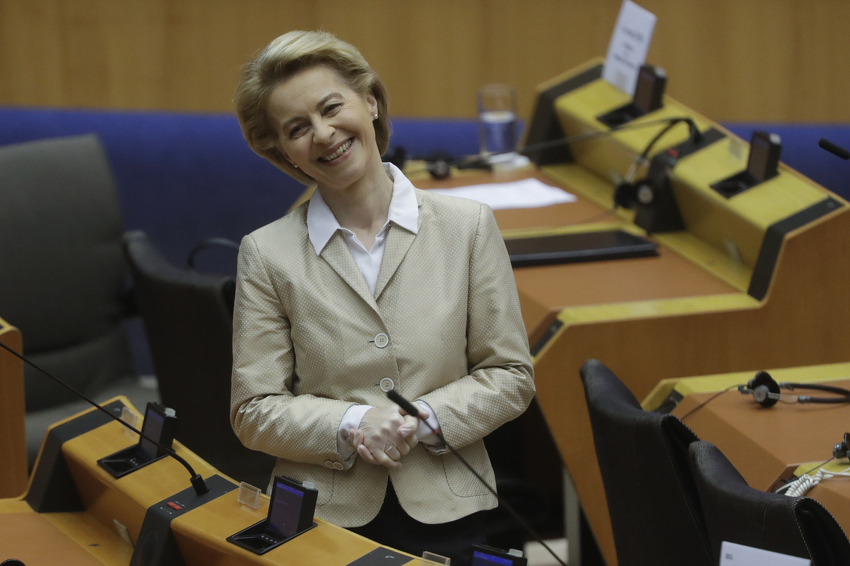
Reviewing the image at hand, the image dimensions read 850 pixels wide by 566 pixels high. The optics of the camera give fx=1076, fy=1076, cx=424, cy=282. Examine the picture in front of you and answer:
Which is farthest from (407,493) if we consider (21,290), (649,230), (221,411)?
(21,290)

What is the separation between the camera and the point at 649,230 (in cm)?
271

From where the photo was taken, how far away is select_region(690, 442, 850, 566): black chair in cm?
120

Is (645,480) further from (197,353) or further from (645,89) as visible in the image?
(645,89)

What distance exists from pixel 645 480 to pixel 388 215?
55 cm

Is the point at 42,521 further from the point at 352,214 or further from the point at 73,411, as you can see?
the point at 73,411

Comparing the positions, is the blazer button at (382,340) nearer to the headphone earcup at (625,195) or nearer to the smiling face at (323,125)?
the smiling face at (323,125)

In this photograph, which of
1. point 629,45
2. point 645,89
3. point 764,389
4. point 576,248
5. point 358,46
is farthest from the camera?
point 358,46

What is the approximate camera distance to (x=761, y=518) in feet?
4.12

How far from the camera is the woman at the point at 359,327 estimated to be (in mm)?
1495

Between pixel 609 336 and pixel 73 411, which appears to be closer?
pixel 609 336

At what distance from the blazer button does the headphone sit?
0.68 meters

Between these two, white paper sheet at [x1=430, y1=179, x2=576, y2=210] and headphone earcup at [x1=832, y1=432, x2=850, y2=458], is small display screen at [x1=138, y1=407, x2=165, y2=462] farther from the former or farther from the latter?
white paper sheet at [x1=430, y1=179, x2=576, y2=210]

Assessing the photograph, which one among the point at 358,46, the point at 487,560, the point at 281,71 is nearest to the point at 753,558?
the point at 487,560

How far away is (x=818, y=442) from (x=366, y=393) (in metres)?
0.70
